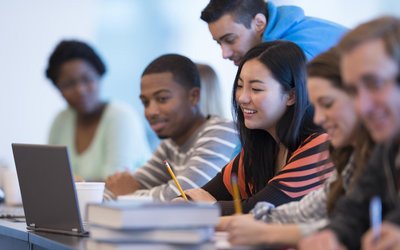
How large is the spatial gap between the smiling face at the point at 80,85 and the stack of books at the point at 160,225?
9.54ft

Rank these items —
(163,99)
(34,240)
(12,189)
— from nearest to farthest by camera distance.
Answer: (34,240) < (163,99) < (12,189)

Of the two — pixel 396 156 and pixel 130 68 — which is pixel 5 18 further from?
pixel 396 156

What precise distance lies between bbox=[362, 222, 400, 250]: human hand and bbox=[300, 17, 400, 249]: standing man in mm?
16

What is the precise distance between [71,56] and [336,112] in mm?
2978

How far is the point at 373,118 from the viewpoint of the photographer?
1316 millimetres

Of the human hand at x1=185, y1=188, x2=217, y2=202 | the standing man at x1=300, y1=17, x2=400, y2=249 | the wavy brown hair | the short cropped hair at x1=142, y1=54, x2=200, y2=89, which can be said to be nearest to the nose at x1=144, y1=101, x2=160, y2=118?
the short cropped hair at x1=142, y1=54, x2=200, y2=89

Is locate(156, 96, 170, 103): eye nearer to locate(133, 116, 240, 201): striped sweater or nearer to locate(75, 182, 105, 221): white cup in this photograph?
locate(133, 116, 240, 201): striped sweater

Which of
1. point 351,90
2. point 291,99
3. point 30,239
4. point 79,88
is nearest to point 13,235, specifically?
point 30,239

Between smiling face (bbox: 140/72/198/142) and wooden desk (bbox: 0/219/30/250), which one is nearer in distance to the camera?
wooden desk (bbox: 0/219/30/250)

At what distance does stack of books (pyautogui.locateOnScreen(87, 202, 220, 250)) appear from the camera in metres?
1.40

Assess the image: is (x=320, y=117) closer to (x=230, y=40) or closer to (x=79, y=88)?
(x=230, y=40)

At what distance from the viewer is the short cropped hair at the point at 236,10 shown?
8.84ft

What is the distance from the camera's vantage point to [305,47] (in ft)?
8.25

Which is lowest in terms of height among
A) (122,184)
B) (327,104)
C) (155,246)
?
(122,184)
